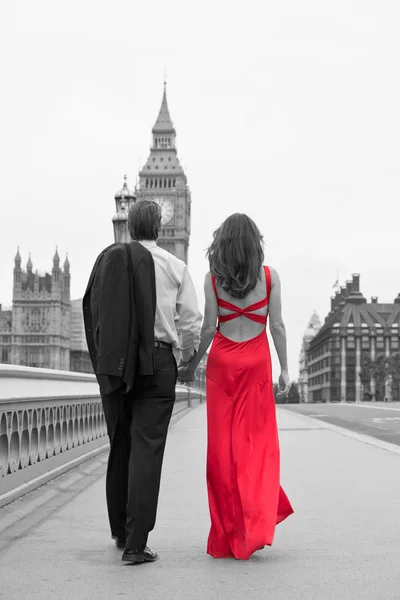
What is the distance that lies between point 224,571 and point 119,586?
63cm

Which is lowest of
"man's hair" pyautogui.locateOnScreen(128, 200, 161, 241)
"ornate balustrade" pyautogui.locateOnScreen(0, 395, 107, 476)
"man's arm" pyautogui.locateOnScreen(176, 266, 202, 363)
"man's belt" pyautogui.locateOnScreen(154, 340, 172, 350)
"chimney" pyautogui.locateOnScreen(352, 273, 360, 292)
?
"ornate balustrade" pyautogui.locateOnScreen(0, 395, 107, 476)

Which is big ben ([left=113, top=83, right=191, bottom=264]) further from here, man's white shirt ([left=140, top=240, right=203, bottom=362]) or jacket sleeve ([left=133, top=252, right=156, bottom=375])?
jacket sleeve ([left=133, top=252, right=156, bottom=375])

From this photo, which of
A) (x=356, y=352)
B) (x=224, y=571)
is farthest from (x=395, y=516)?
(x=356, y=352)

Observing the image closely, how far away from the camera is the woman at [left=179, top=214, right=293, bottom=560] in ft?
17.6

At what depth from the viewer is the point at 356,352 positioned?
155750 mm

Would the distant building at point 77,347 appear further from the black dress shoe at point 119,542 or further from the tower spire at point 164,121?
the black dress shoe at point 119,542

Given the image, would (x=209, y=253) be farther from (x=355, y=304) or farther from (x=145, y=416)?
(x=355, y=304)

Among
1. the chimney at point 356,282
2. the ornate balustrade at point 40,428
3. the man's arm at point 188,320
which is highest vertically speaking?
the chimney at point 356,282

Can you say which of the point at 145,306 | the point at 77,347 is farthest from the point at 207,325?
the point at 77,347

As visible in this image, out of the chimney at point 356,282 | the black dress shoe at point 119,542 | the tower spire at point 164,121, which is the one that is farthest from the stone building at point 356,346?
the black dress shoe at point 119,542

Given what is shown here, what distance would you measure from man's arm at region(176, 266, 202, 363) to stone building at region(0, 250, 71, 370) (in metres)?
153

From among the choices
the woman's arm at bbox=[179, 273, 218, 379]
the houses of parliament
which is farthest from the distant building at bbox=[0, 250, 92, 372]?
the woman's arm at bbox=[179, 273, 218, 379]

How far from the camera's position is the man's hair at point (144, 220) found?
556 cm

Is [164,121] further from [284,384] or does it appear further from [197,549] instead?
[197,549]
